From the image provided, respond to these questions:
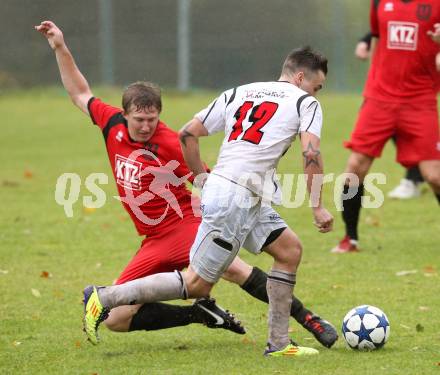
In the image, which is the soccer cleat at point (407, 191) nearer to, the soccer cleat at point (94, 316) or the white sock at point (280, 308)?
the white sock at point (280, 308)

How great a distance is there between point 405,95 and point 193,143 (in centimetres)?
351

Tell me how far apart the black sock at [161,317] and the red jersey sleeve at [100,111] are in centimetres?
123

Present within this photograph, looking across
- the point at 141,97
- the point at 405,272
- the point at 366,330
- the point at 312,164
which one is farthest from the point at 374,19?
the point at 366,330

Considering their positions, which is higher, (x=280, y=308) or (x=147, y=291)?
(x=147, y=291)

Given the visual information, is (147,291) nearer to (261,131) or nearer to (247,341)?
(247,341)

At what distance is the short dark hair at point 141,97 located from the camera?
5.84 m

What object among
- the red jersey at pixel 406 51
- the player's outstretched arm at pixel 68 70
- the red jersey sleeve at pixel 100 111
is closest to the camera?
the red jersey sleeve at pixel 100 111

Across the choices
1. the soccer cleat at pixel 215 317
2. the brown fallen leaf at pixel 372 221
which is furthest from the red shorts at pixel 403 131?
the soccer cleat at pixel 215 317

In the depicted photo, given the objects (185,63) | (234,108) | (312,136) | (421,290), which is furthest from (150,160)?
(185,63)

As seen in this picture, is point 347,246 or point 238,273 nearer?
point 238,273

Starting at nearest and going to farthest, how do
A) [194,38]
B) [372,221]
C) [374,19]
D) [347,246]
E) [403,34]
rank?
1. [403,34]
2. [374,19]
3. [347,246]
4. [372,221]
5. [194,38]

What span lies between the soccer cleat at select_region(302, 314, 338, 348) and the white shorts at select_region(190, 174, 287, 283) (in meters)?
0.74

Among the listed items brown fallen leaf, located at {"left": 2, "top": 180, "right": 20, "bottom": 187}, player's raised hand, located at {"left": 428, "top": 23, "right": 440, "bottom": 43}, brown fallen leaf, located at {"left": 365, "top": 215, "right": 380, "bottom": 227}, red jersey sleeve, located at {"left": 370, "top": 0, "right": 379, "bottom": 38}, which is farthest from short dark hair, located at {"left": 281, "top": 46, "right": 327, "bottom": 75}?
brown fallen leaf, located at {"left": 2, "top": 180, "right": 20, "bottom": 187}

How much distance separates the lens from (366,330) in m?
5.60
